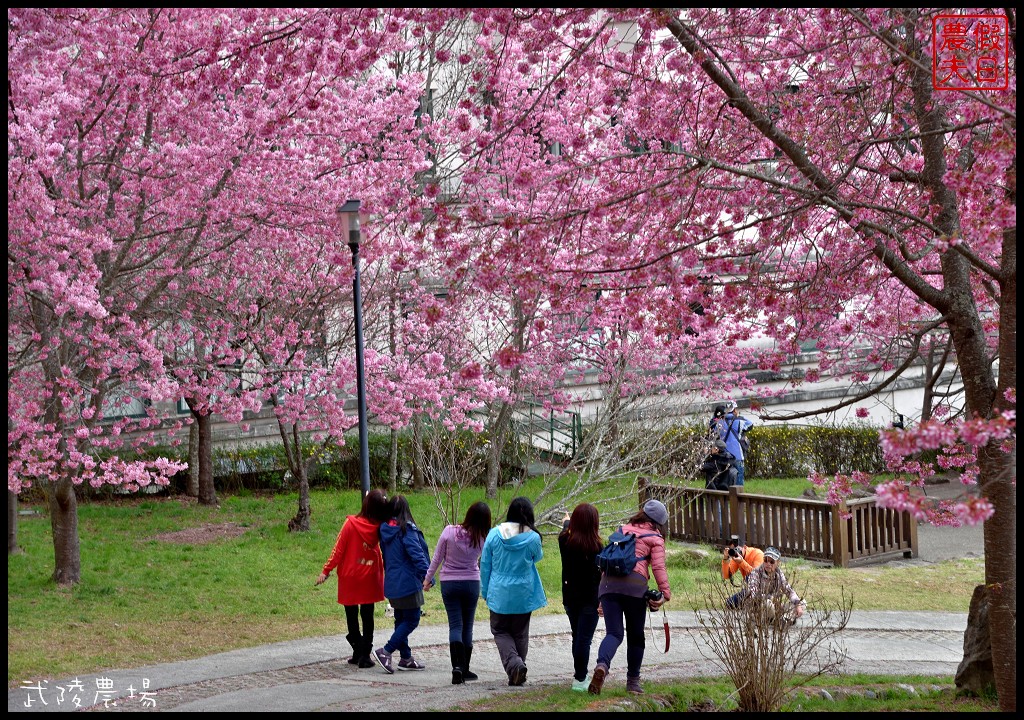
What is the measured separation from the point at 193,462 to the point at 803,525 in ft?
35.7

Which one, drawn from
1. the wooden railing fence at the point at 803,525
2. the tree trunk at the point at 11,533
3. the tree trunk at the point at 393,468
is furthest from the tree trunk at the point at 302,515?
the wooden railing fence at the point at 803,525

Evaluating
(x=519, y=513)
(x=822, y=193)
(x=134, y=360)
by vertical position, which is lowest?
(x=519, y=513)

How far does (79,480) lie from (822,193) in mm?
7574

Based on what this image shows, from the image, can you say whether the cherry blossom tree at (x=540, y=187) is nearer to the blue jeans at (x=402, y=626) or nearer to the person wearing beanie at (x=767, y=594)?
the person wearing beanie at (x=767, y=594)

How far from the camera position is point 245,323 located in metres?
14.3

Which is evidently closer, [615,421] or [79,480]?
[79,480]

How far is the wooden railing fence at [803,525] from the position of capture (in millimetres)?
13352

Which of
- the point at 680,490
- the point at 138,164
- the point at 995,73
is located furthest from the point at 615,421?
the point at 995,73

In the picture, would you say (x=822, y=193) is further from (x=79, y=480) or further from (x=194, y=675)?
(x=79, y=480)

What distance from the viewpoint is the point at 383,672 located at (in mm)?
8586

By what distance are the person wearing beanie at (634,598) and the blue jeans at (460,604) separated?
112cm

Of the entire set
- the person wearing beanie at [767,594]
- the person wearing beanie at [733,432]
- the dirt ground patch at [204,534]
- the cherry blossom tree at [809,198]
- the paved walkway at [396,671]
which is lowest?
the paved walkway at [396,671]

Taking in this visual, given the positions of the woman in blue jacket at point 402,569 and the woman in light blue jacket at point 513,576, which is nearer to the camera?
the woman in light blue jacket at point 513,576

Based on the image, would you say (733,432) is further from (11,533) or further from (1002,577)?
(11,533)
